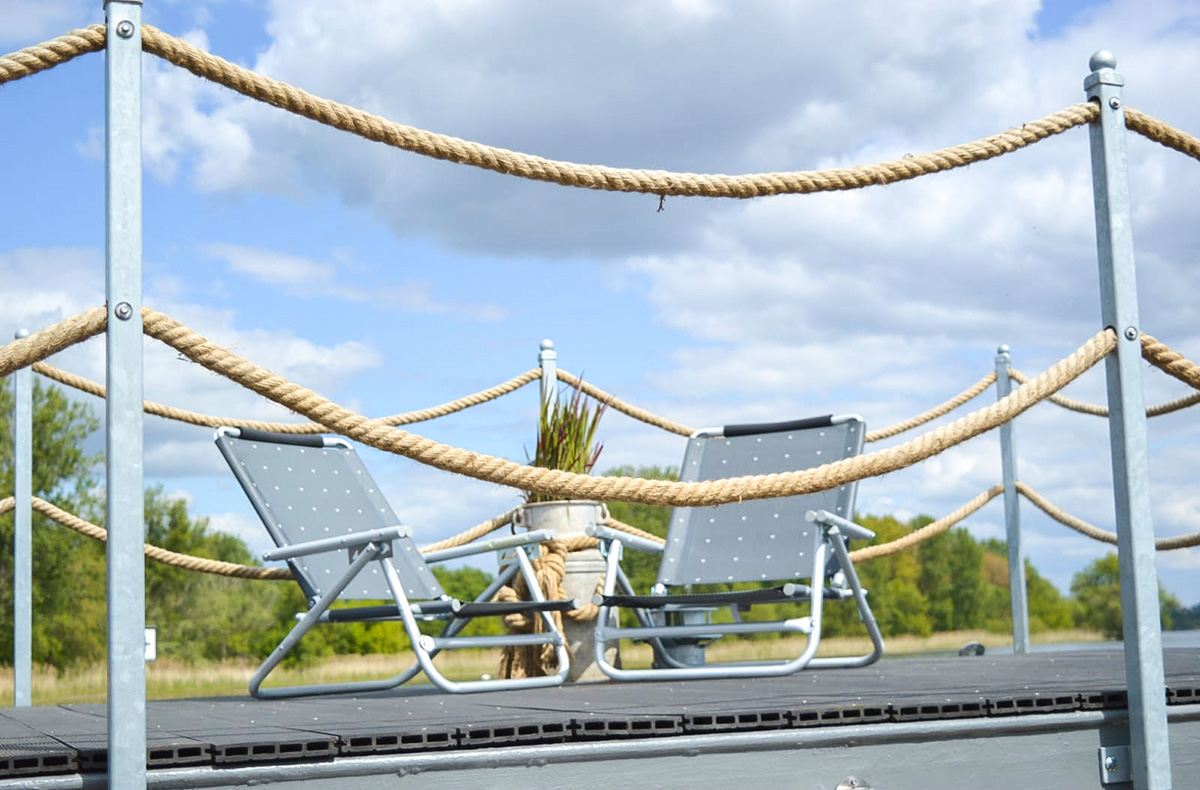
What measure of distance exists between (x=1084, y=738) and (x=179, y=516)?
22583mm

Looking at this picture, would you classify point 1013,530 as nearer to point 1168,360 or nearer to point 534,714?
point 1168,360

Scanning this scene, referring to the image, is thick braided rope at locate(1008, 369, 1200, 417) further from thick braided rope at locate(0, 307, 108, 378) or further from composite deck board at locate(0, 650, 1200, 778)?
thick braided rope at locate(0, 307, 108, 378)

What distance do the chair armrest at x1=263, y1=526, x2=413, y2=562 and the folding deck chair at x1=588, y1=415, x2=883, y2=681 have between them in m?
0.89

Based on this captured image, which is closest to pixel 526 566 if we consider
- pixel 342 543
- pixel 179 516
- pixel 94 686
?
pixel 342 543

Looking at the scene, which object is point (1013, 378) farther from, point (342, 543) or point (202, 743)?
point (202, 743)

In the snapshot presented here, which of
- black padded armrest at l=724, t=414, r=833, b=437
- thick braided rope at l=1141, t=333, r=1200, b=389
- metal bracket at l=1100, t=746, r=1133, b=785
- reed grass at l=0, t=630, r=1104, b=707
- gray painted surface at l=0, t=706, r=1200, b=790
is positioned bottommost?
reed grass at l=0, t=630, r=1104, b=707

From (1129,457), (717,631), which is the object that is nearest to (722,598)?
(717,631)

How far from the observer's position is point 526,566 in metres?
4.54

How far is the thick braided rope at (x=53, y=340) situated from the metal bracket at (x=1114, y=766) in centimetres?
218

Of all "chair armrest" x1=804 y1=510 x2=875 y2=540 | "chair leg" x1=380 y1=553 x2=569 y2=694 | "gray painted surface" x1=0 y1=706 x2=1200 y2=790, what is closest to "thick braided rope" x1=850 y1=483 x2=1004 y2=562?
"chair armrest" x1=804 y1=510 x2=875 y2=540

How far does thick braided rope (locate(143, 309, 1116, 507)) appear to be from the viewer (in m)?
2.05

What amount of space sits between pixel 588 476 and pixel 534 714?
24.7 inches

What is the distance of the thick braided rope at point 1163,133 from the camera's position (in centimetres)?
283

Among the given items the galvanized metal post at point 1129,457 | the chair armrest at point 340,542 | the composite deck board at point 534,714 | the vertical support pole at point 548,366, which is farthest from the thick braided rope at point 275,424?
the galvanized metal post at point 1129,457
